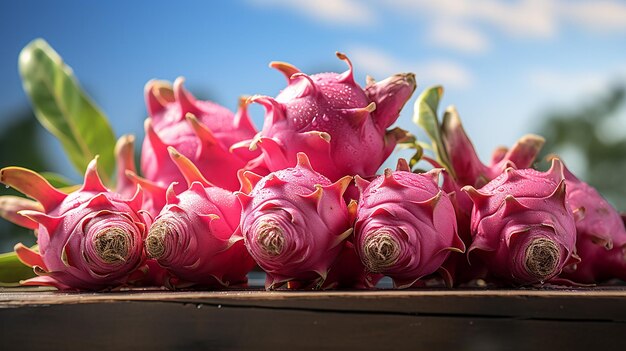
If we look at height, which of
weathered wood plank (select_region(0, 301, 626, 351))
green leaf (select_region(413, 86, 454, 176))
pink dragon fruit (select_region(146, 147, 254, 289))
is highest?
green leaf (select_region(413, 86, 454, 176))

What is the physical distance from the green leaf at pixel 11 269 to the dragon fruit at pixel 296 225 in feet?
1.38

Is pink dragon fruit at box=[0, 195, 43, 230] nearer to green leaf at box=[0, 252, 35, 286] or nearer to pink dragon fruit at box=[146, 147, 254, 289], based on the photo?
green leaf at box=[0, 252, 35, 286]

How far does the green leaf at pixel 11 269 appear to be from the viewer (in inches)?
42.4

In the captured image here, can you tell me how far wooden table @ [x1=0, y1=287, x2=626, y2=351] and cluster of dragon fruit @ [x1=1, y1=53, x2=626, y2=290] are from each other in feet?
0.30

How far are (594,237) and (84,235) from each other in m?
0.61

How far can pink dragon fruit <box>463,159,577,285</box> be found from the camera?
823mm

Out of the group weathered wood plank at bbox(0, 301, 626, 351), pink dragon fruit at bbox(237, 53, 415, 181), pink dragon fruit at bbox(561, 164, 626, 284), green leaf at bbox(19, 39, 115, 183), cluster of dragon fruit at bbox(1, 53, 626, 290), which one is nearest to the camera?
weathered wood plank at bbox(0, 301, 626, 351)

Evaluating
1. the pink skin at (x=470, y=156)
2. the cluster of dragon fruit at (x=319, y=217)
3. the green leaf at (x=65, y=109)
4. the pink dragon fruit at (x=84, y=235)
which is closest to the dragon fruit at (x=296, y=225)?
the cluster of dragon fruit at (x=319, y=217)

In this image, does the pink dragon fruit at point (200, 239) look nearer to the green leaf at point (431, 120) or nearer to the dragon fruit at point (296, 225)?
the dragon fruit at point (296, 225)

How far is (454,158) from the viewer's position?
108 centimetres

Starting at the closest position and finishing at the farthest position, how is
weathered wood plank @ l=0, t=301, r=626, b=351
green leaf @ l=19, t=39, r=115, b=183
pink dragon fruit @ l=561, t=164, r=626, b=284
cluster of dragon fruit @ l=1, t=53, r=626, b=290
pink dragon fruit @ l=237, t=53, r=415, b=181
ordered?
weathered wood plank @ l=0, t=301, r=626, b=351 < cluster of dragon fruit @ l=1, t=53, r=626, b=290 < pink dragon fruit @ l=237, t=53, r=415, b=181 < pink dragon fruit @ l=561, t=164, r=626, b=284 < green leaf @ l=19, t=39, r=115, b=183

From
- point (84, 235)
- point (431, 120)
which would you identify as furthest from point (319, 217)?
point (431, 120)

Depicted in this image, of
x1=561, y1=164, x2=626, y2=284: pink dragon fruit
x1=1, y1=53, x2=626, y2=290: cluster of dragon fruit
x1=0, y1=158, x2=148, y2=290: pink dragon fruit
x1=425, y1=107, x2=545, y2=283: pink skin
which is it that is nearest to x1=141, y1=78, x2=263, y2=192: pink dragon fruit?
x1=1, y1=53, x2=626, y2=290: cluster of dragon fruit

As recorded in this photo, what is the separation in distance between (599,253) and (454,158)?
22 cm
